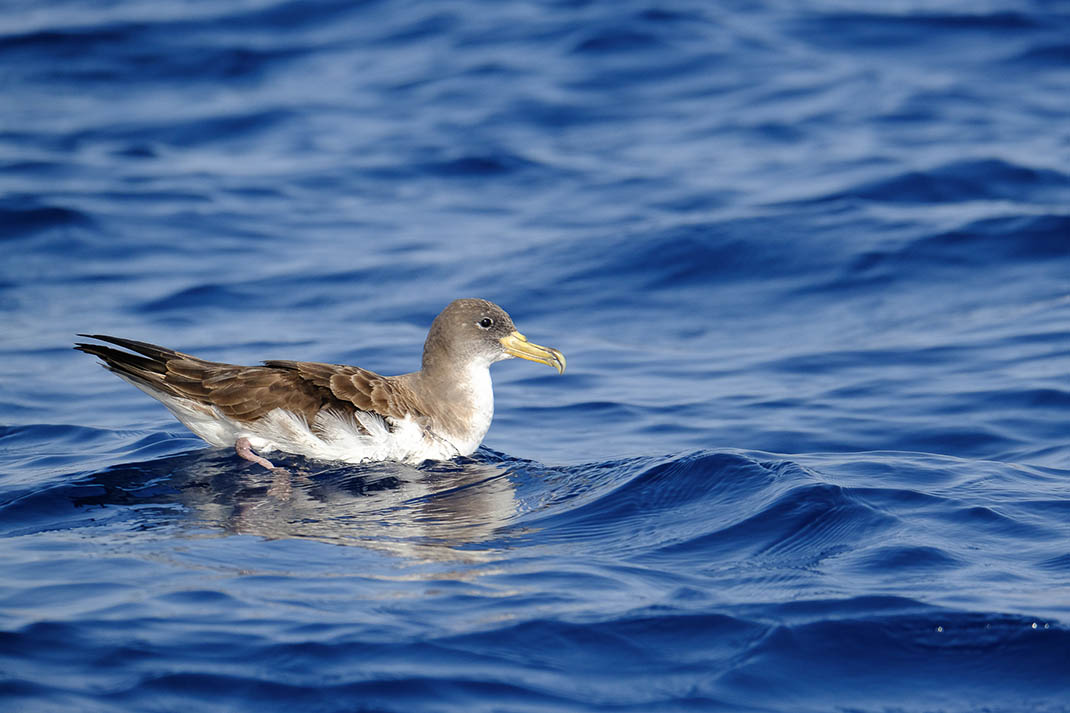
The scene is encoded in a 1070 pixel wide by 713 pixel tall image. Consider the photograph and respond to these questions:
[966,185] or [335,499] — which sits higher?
[966,185]

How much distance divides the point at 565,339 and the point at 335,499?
4.37m

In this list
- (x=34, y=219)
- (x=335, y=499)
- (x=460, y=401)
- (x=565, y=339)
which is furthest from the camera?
(x=34, y=219)

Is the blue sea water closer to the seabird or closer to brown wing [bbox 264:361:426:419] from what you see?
the seabird

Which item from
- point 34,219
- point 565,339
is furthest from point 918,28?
point 34,219

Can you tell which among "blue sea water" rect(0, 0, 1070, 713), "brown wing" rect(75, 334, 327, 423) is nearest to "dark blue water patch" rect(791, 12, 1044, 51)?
"blue sea water" rect(0, 0, 1070, 713)

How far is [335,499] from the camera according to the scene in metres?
7.32

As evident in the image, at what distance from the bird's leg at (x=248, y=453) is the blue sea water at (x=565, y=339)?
69 mm

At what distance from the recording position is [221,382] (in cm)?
812

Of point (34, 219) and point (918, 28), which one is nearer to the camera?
point (34, 219)

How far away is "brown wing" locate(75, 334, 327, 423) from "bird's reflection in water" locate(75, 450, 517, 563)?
1.28 ft

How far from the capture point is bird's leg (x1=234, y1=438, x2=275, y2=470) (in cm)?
797

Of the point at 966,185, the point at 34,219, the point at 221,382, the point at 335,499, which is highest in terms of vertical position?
the point at 34,219

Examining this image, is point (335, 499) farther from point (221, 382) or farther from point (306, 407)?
point (221, 382)

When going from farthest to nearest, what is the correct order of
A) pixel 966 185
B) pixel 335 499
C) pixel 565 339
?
pixel 966 185 → pixel 565 339 → pixel 335 499
